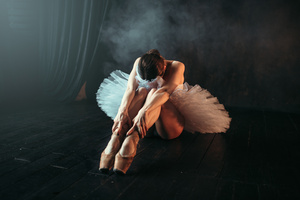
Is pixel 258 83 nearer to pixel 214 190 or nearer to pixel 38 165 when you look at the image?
pixel 214 190

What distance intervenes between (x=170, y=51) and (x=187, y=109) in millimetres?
2268

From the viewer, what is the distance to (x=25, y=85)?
4086 millimetres

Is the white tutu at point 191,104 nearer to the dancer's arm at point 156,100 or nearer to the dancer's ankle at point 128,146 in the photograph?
the dancer's arm at point 156,100

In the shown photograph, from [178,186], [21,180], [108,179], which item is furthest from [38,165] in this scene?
[178,186]

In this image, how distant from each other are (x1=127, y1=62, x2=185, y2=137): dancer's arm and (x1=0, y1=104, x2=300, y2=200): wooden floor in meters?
0.24

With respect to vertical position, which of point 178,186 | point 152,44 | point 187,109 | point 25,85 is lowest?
point 25,85

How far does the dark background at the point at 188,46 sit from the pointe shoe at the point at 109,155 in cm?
269

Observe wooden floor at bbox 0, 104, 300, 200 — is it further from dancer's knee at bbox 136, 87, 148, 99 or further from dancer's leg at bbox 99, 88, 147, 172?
dancer's knee at bbox 136, 87, 148, 99

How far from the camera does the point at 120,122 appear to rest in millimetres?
1609

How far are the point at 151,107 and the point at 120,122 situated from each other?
20 centimetres

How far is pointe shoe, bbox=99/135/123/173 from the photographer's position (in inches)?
58.0

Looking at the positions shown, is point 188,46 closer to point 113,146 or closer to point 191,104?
point 191,104

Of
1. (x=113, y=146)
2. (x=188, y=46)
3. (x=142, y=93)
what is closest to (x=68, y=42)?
(x=188, y=46)

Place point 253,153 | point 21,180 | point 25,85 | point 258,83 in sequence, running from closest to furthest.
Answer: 1. point 21,180
2. point 253,153
3. point 258,83
4. point 25,85
